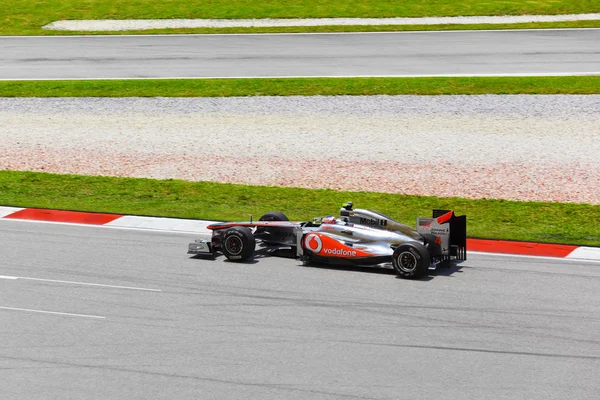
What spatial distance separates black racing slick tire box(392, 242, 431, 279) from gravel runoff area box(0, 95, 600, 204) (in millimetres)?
5805

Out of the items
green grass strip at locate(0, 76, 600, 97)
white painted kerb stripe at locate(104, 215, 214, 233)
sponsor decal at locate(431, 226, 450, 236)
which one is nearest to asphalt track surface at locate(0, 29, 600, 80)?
green grass strip at locate(0, 76, 600, 97)

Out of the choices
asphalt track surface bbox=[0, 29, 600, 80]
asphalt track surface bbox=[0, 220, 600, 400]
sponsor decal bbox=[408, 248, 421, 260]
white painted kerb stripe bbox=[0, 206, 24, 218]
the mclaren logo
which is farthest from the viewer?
asphalt track surface bbox=[0, 29, 600, 80]

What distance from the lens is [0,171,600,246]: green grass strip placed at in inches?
741

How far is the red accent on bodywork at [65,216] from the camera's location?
65.6 ft

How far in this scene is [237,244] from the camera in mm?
16656

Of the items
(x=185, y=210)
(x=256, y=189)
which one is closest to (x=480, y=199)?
(x=256, y=189)

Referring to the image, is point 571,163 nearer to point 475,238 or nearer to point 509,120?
point 509,120

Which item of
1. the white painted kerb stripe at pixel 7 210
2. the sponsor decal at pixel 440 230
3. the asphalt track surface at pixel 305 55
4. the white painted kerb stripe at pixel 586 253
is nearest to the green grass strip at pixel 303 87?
the asphalt track surface at pixel 305 55

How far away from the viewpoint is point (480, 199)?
20.7 meters

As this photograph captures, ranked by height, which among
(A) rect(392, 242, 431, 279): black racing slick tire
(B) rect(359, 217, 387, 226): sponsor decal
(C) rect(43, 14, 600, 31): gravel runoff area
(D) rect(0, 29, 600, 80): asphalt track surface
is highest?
(C) rect(43, 14, 600, 31): gravel runoff area

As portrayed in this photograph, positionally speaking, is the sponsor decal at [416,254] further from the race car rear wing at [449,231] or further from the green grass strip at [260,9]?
the green grass strip at [260,9]

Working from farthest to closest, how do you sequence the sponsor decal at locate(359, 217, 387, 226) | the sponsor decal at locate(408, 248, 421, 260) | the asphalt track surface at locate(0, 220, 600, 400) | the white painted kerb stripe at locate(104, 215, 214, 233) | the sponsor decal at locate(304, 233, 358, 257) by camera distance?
1. the white painted kerb stripe at locate(104, 215, 214, 233)
2. the sponsor decal at locate(359, 217, 387, 226)
3. the sponsor decal at locate(304, 233, 358, 257)
4. the sponsor decal at locate(408, 248, 421, 260)
5. the asphalt track surface at locate(0, 220, 600, 400)

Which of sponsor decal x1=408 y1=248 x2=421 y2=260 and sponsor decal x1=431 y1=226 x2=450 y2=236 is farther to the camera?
sponsor decal x1=431 y1=226 x2=450 y2=236

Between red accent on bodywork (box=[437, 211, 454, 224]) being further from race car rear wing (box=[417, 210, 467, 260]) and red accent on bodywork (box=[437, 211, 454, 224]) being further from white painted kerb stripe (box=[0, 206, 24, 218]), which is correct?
white painted kerb stripe (box=[0, 206, 24, 218])
